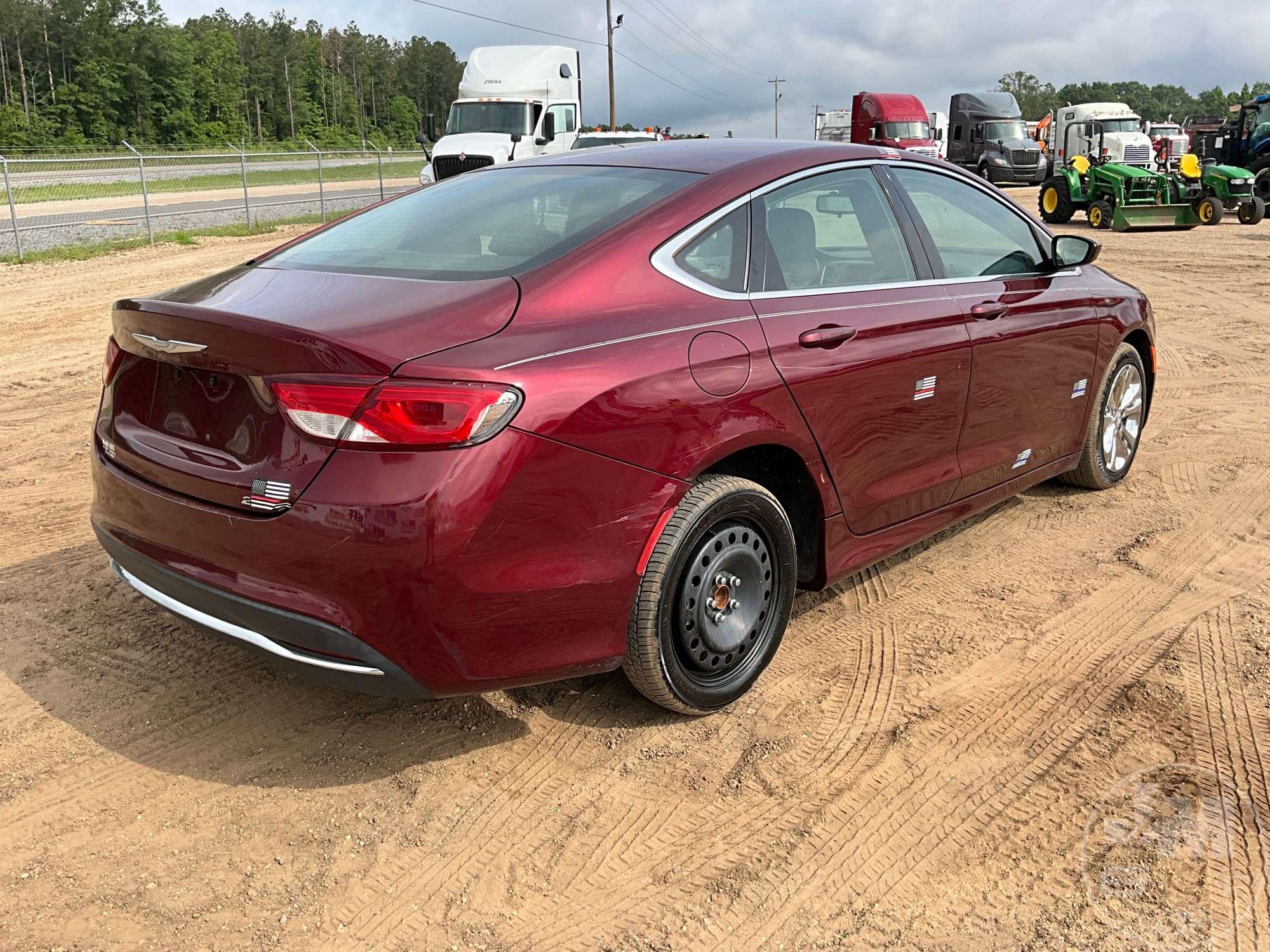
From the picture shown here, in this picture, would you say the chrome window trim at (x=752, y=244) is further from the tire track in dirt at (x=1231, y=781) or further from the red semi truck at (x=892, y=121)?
the red semi truck at (x=892, y=121)

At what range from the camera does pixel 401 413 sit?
2400 mm

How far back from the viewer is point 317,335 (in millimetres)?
2492

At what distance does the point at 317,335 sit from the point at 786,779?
1750 millimetres

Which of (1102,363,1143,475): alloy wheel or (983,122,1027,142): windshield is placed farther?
(983,122,1027,142): windshield

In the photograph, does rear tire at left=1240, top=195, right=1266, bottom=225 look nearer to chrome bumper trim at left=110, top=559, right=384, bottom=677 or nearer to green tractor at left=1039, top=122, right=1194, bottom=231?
green tractor at left=1039, top=122, right=1194, bottom=231

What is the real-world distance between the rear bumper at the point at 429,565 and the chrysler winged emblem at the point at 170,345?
14.7 inches

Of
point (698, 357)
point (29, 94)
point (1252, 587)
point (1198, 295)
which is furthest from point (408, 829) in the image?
point (29, 94)

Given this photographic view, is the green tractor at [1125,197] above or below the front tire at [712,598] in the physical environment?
above

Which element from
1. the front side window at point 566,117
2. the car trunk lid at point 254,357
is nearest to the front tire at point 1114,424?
the car trunk lid at point 254,357

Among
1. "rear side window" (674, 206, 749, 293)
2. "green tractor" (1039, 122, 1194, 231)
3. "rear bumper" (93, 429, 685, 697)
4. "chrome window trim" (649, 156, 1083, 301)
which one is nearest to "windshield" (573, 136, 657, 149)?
"green tractor" (1039, 122, 1194, 231)

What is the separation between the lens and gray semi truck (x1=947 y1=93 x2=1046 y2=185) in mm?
35594

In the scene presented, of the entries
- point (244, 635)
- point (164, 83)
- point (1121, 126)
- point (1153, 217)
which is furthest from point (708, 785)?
point (164, 83)

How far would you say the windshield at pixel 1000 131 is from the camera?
36188 mm

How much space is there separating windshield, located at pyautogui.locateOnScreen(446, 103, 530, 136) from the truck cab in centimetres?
1593
